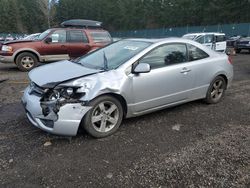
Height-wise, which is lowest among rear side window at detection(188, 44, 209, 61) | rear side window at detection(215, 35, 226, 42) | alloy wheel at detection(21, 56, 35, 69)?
alloy wheel at detection(21, 56, 35, 69)

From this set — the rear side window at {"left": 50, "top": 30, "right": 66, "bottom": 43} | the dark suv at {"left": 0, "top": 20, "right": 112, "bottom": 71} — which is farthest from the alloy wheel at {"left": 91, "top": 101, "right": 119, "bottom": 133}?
the rear side window at {"left": 50, "top": 30, "right": 66, "bottom": 43}

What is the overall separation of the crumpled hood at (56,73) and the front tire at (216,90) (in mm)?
2706

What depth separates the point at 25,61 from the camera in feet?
37.3

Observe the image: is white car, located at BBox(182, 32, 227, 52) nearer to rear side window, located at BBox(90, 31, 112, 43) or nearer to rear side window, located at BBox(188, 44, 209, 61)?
rear side window, located at BBox(90, 31, 112, 43)

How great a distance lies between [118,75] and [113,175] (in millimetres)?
1702

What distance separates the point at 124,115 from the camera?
4.90m

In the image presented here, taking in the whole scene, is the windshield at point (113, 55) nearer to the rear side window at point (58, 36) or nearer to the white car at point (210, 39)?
the rear side window at point (58, 36)

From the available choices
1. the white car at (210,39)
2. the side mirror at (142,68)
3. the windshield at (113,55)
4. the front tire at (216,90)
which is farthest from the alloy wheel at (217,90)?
the white car at (210,39)

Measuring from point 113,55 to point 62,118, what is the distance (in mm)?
1724

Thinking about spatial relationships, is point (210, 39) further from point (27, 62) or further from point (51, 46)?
point (27, 62)

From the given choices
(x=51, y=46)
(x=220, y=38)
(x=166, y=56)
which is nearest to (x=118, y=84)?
(x=166, y=56)

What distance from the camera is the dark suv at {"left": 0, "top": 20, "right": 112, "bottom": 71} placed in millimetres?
11125

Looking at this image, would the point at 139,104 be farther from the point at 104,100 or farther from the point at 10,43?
the point at 10,43

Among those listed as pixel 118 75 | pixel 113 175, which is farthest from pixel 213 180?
pixel 118 75
